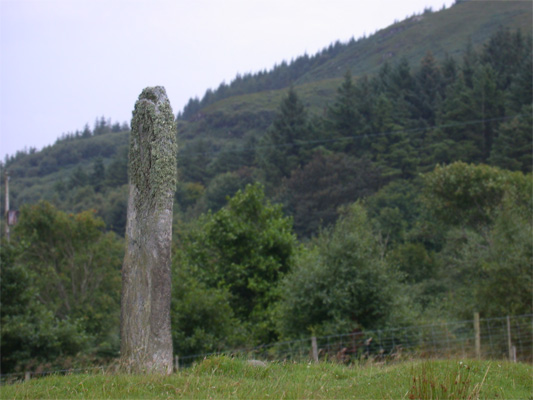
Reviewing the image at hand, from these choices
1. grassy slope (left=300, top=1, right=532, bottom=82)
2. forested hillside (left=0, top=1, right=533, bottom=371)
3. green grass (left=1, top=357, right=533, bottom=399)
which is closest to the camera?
green grass (left=1, top=357, right=533, bottom=399)

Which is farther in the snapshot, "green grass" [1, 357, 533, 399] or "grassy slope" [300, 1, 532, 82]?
"grassy slope" [300, 1, 532, 82]

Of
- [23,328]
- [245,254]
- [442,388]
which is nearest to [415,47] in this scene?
[245,254]

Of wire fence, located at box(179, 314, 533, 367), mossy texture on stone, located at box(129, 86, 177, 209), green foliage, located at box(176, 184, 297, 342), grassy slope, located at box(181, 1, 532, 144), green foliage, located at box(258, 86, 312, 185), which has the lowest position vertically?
wire fence, located at box(179, 314, 533, 367)

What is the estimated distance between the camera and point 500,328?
65.3 feet

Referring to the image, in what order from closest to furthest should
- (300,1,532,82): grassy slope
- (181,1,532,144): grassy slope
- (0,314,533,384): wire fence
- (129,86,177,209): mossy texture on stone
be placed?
(129,86,177,209): mossy texture on stone → (0,314,533,384): wire fence → (181,1,532,144): grassy slope → (300,1,532,82): grassy slope

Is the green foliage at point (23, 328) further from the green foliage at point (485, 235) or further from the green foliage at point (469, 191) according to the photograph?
the green foliage at point (469, 191)

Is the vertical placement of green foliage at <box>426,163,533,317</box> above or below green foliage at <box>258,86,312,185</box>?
below

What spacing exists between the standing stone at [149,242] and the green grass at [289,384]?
476 millimetres

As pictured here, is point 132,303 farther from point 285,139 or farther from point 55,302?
point 285,139

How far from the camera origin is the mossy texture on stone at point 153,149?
24.1 feet

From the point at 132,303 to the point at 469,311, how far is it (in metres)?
19.1

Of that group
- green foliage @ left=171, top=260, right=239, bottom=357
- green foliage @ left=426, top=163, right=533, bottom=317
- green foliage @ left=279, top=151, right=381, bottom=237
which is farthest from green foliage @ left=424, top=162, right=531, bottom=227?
green foliage @ left=171, top=260, right=239, bottom=357

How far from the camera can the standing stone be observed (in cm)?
675

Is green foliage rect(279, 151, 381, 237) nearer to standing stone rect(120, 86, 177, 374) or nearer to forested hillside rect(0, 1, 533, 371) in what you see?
forested hillside rect(0, 1, 533, 371)
